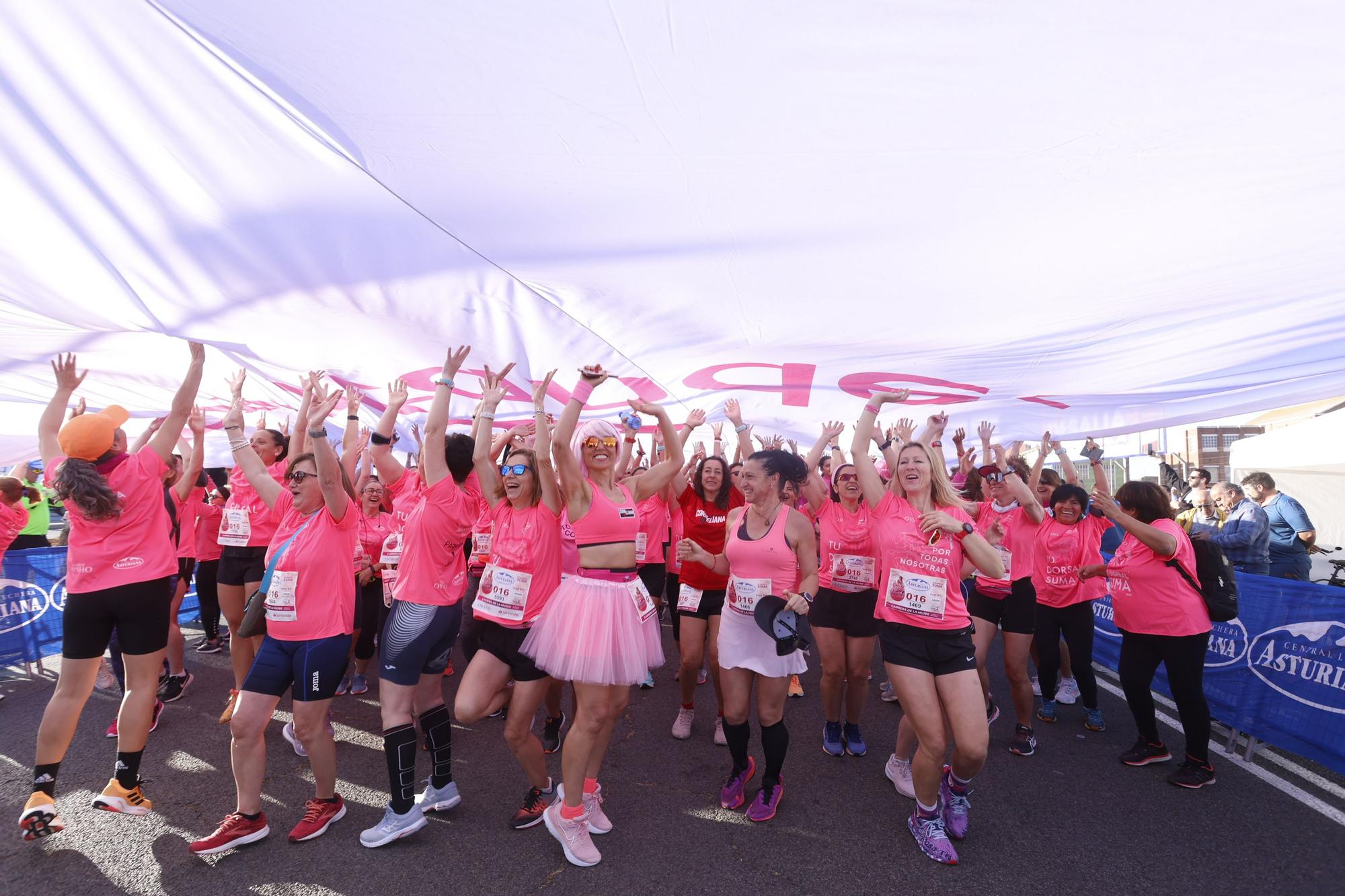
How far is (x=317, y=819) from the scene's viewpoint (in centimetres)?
338

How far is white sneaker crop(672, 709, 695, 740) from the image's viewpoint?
15.8ft

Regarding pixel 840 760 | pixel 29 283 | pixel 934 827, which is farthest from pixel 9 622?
pixel 934 827

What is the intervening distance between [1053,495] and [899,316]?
2.36 m

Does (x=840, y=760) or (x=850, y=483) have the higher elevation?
(x=850, y=483)

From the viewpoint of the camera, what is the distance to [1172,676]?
4.14 m

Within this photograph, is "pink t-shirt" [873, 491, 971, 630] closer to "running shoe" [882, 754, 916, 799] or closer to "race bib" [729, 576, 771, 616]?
"race bib" [729, 576, 771, 616]

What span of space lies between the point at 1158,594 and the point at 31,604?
9153 millimetres

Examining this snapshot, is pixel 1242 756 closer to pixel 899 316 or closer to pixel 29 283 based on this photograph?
pixel 899 316

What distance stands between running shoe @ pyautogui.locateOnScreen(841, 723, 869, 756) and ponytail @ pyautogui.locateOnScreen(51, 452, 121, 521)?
4481 mm

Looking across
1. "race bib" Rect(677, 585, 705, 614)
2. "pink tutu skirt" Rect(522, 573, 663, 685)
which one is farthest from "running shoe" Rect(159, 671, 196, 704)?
"race bib" Rect(677, 585, 705, 614)

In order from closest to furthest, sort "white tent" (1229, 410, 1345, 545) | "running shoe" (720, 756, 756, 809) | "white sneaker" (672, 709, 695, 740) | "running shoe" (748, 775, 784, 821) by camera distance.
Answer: "running shoe" (748, 775, 784, 821) < "running shoe" (720, 756, 756, 809) < "white sneaker" (672, 709, 695, 740) < "white tent" (1229, 410, 1345, 545)

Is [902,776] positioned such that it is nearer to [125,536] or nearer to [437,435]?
[437,435]

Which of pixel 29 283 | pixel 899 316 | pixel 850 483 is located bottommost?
pixel 850 483

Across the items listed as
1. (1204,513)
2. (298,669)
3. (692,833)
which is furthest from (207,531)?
(1204,513)
